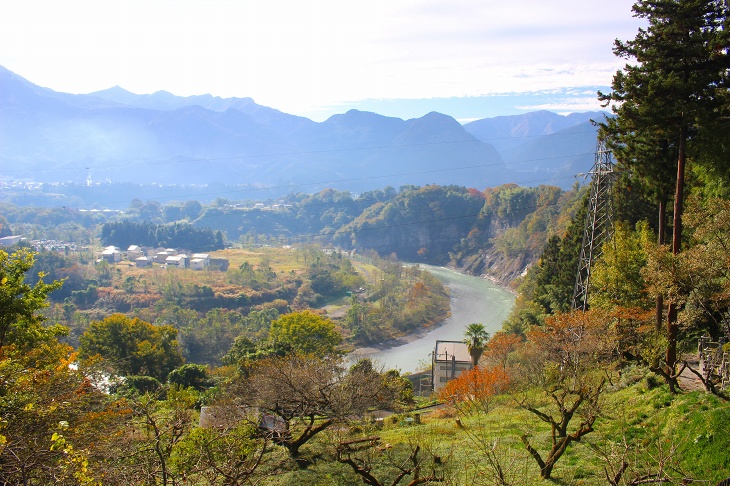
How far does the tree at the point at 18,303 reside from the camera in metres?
8.69

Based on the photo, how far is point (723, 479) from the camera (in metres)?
5.20

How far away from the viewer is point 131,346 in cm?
2275

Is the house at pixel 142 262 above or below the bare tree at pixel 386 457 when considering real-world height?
below

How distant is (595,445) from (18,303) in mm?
9213

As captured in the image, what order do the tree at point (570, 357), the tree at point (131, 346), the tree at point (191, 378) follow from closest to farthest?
the tree at point (570, 357) → the tree at point (191, 378) → the tree at point (131, 346)

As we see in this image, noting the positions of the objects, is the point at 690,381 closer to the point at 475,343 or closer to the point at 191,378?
the point at 475,343

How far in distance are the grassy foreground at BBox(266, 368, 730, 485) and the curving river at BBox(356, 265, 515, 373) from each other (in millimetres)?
14559

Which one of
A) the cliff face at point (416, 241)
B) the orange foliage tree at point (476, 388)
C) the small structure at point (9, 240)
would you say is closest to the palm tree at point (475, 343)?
the orange foliage tree at point (476, 388)

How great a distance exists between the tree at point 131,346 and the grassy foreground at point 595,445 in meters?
14.4

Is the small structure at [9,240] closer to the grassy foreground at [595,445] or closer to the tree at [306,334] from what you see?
the tree at [306,334]

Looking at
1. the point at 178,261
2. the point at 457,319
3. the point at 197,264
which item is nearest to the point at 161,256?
the point at 178,261

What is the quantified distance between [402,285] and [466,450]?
38.8 m

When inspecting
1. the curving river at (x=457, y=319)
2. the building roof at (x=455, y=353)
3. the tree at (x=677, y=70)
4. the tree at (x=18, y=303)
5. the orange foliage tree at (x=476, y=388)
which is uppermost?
the tree at (x=677, y=70)

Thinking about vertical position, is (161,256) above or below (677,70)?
below
